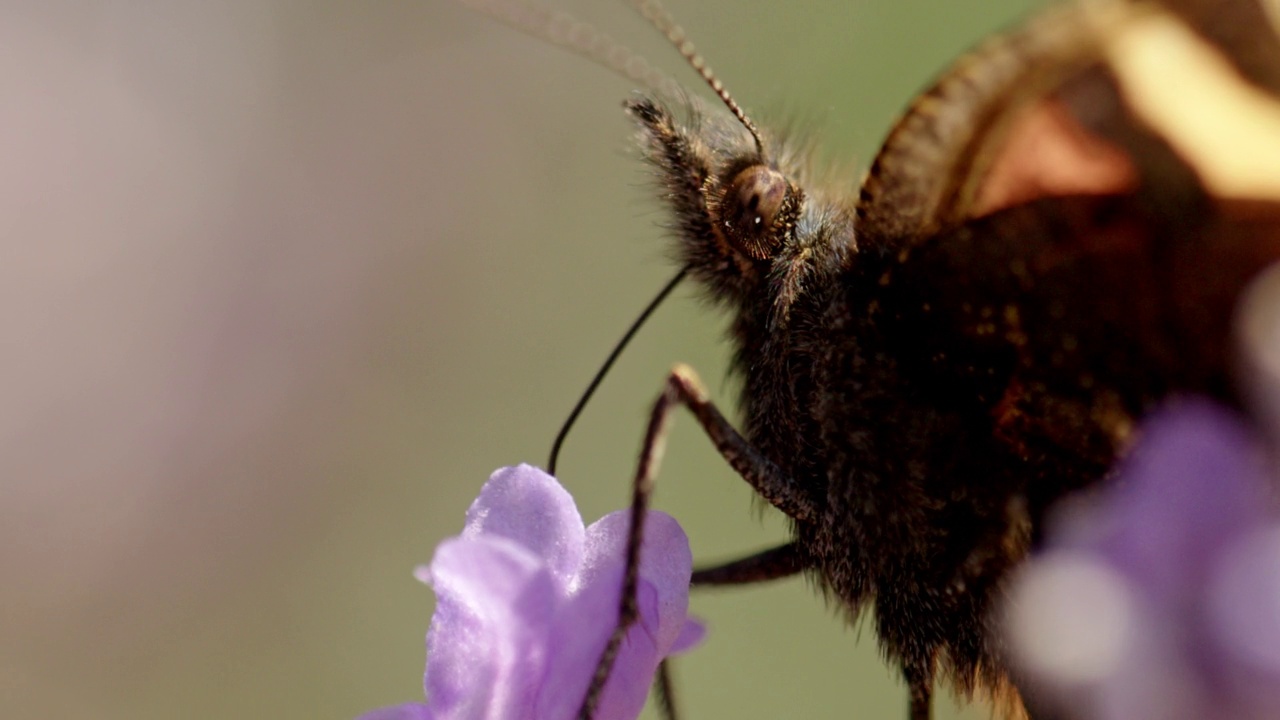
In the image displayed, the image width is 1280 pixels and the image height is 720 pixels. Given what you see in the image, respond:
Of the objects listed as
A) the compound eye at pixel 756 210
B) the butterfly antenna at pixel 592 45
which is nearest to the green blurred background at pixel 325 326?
the butterfly antenna at pixel 592 45

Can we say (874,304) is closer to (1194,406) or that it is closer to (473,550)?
(1194,406)

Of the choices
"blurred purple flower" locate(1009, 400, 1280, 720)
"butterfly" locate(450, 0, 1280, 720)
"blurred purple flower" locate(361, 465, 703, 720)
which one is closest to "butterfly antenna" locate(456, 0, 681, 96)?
"butterfly" locate(450, 0, 1280, 720)

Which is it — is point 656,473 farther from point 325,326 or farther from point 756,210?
point 325,326

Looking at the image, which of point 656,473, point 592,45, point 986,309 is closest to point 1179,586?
point 986,309

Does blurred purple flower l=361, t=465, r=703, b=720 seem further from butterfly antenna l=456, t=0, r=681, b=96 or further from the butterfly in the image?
butterfly antenna l=456, t=0, r=681, b=96

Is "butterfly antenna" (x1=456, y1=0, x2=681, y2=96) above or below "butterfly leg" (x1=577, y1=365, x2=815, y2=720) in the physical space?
above

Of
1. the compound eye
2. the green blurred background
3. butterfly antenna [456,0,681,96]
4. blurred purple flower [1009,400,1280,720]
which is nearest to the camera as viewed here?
blurred purple flower [1009,400,1280,720]
